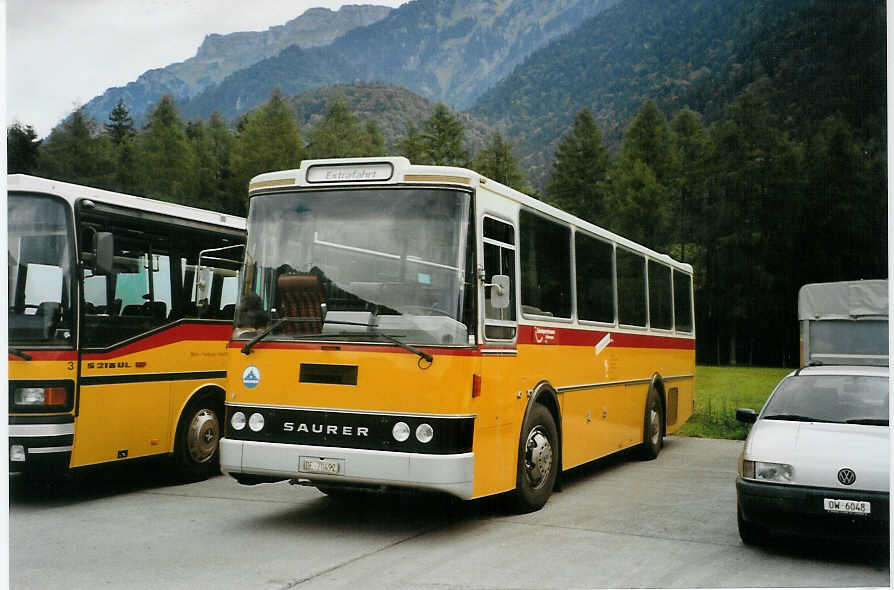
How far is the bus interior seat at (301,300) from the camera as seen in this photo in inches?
289

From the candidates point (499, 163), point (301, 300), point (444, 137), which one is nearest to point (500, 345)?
point (301, 300)

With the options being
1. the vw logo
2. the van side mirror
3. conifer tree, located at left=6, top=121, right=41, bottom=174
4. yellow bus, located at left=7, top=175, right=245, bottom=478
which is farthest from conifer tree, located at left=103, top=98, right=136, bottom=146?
the vw logo

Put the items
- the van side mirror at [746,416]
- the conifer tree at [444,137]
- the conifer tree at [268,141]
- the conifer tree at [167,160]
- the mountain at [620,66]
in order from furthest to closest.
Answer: the conifer tree at [444,137], the conifer tree at [268,141], the conifer tree at [167,160], the mountain at [620,66], the van side mirror at [746,416]

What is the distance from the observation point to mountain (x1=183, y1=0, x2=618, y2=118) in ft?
50.5

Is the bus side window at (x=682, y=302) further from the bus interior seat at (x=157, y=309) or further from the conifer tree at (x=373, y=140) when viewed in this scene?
the conifer tree at (x=373, y=140)

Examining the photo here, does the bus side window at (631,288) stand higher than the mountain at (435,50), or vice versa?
the mountain at (435,50)

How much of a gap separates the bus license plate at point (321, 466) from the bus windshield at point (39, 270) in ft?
9.53

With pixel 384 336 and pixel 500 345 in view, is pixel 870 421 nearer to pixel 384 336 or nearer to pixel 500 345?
pixel 500 345

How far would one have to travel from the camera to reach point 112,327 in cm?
905

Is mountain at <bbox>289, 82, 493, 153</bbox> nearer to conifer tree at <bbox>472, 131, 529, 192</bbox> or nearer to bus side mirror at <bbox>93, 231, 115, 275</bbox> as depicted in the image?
conifer tree at <bbox>472, 131, 529, 192</bbox>

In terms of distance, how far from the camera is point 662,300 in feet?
45.0

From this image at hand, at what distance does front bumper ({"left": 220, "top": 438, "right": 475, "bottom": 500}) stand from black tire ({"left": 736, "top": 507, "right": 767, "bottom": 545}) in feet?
7.10

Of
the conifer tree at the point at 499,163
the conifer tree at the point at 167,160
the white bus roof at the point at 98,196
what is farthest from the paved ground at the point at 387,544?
the conifer tree at the point at 499,163

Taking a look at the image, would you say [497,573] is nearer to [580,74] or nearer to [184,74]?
[184,74]
